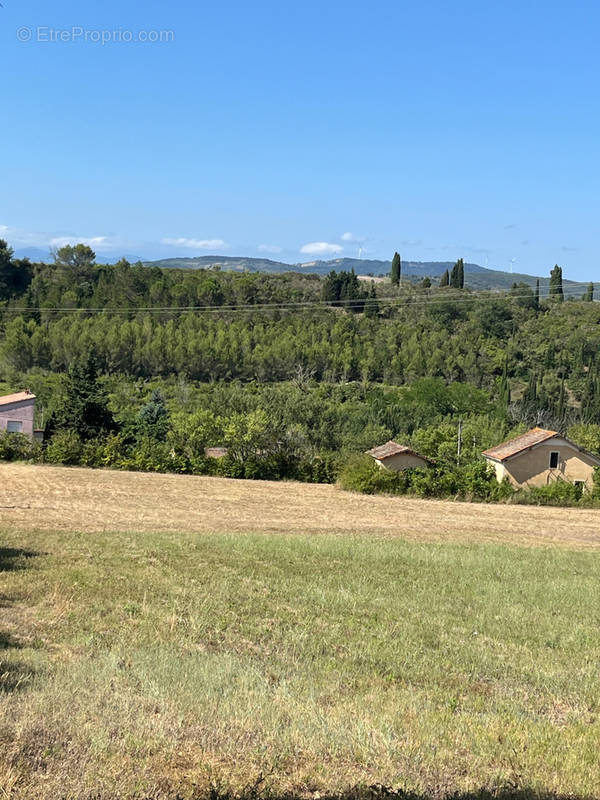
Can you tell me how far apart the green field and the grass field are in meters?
0.03

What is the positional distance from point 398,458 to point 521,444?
26.4ft

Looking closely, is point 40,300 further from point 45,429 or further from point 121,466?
point 121,466

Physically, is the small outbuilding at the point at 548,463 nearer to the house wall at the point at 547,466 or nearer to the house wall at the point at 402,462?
the house wall at the point at 547,466

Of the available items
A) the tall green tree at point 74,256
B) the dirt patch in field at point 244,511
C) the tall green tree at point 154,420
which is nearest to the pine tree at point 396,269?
the tall green tree at point 74,256

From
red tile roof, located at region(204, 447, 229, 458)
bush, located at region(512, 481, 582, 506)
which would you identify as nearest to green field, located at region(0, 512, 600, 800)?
bush, located at region(512, 481, 582, 506)

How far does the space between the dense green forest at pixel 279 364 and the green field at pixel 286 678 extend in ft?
108

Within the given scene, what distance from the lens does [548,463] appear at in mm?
50594

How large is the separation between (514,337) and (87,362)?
7907cm

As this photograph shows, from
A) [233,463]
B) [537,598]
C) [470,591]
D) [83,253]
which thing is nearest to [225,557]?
[470,591]

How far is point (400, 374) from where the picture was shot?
106125 millimetres

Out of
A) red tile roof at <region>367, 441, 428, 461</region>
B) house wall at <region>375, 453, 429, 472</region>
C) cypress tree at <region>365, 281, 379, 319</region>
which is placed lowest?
house wall at <region>375, 453, 429, 472</region>

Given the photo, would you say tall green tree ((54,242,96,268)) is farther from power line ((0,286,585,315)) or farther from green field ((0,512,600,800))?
green field ((0,512,600,800))

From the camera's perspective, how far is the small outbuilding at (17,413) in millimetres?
62875

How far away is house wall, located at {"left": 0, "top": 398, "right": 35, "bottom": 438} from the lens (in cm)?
6284
